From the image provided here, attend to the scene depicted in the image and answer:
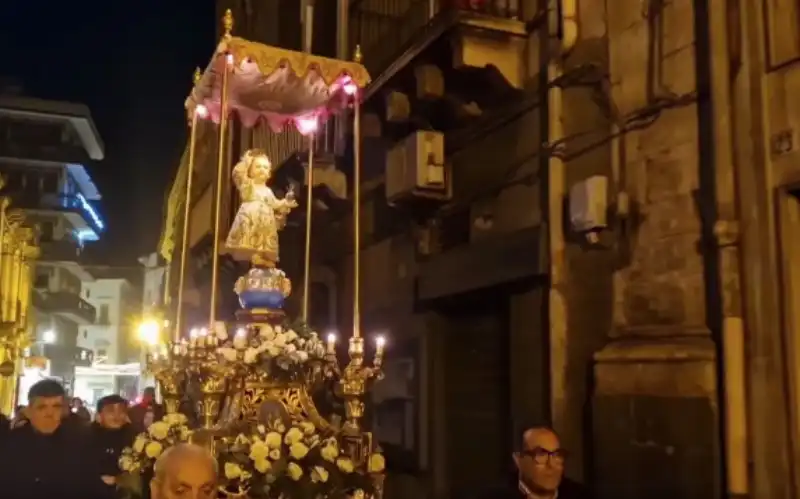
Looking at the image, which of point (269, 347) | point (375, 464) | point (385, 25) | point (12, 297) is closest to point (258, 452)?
point (269, 347)

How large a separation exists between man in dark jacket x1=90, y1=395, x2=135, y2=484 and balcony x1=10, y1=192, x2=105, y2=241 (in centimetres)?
3844

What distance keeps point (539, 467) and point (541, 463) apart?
24 millimetres

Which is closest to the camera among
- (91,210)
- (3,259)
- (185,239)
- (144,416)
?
(185,239)

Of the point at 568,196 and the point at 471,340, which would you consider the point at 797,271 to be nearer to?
the point at 568,196

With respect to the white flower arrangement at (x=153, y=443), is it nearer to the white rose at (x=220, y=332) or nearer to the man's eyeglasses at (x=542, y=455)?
the white rose at (x=220, y=332)

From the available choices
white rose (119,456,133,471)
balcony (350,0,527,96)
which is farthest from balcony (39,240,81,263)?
white rose (119,456,133,471)

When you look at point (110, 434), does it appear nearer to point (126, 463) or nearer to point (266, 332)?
point (126, 463)

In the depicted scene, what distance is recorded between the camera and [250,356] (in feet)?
20.9

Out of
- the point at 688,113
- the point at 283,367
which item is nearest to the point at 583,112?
the point at 688,113

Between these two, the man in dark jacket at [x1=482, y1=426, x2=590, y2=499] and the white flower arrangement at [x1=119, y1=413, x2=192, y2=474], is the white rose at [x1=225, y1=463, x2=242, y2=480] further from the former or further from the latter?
the man in dark jacket at [x1=482, y1=426, x2=590, y2=499]

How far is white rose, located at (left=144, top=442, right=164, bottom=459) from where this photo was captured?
594cm

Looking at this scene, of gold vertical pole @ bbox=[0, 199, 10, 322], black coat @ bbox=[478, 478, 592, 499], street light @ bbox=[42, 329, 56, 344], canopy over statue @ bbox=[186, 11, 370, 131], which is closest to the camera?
black coat @ bbox=[478, 478, 592, 499]

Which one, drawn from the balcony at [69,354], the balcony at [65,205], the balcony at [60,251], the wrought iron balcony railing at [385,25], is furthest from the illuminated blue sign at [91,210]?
the wrought iron balcony railing at [385,25]

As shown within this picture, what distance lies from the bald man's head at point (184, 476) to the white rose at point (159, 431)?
2119mm
